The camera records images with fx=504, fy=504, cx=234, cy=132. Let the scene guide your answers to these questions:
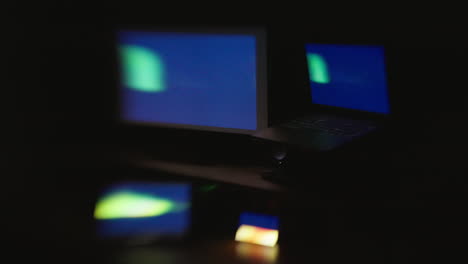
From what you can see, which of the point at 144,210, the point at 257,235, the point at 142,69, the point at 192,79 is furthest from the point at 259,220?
the point at 142,69

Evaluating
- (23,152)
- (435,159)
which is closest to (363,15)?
(435,159)

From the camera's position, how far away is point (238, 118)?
5.80 feet

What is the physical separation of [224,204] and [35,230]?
0.68 meters

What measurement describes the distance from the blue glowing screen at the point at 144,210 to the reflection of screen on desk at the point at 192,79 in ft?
0.83

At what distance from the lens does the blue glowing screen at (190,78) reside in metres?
1.75

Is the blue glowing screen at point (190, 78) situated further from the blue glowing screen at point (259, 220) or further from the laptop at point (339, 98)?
the blue glowing screen at point (259, 220)

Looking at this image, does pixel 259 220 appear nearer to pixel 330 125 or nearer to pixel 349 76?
pixel 330 125

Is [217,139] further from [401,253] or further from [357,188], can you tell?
[401,253]

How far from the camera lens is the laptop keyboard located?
60.1 inches

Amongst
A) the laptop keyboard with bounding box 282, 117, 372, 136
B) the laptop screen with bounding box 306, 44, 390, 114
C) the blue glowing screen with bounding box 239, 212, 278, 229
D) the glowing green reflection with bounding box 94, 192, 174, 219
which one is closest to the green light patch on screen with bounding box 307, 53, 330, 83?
the laptop screen with bounding box 306, 44, 390, 114

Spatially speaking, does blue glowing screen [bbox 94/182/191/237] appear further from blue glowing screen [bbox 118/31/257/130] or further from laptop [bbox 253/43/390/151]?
laptop [bbox 253/43/390/151]

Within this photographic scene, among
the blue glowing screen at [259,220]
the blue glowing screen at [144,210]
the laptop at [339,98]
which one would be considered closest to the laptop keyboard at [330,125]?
the laptop at [339,98]

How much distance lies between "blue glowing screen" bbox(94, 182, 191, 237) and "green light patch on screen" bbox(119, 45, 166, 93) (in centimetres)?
36

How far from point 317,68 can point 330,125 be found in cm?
21
